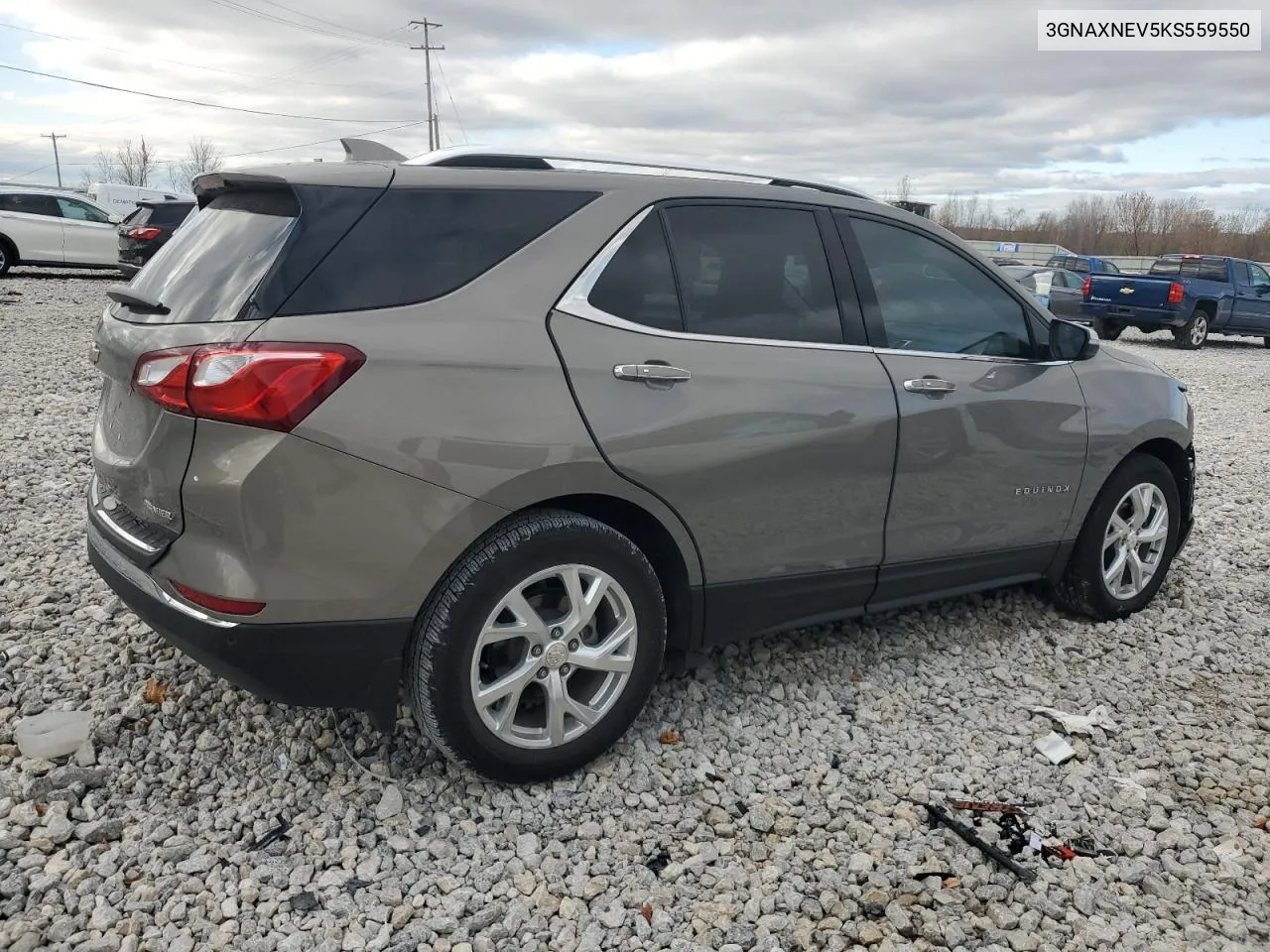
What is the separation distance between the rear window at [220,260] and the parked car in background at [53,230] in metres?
19.2

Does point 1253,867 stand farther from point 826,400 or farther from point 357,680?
point 357,680

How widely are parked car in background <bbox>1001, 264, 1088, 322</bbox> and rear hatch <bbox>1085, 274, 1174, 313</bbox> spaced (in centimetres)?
53

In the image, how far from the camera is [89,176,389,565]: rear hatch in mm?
2674

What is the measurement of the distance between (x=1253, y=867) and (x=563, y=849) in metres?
1.95

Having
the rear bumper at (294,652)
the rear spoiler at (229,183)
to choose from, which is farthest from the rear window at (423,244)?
the rear bumper at (294,652)

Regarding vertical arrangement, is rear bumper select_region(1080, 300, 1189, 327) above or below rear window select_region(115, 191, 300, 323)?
below

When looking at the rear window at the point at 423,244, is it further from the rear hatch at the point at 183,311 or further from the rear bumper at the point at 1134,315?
the rear bumper at the point at 1134,315

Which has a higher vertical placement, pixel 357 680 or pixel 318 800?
pixel 357 680

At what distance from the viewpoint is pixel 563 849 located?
2.90m

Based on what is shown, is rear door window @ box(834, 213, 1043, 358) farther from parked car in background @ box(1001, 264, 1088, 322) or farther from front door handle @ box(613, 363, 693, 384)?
parked car in background @ box(1001, 264, 1088, 322)

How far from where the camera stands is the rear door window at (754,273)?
330cm

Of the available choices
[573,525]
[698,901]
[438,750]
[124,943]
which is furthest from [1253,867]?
[124,943]

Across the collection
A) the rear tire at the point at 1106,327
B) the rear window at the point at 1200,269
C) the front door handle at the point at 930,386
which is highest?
the rear window at the point at 1200,269

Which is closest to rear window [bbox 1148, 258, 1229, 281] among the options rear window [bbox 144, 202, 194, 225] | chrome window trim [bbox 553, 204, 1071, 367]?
rear window [bbox 144, 202, 194, 225]
